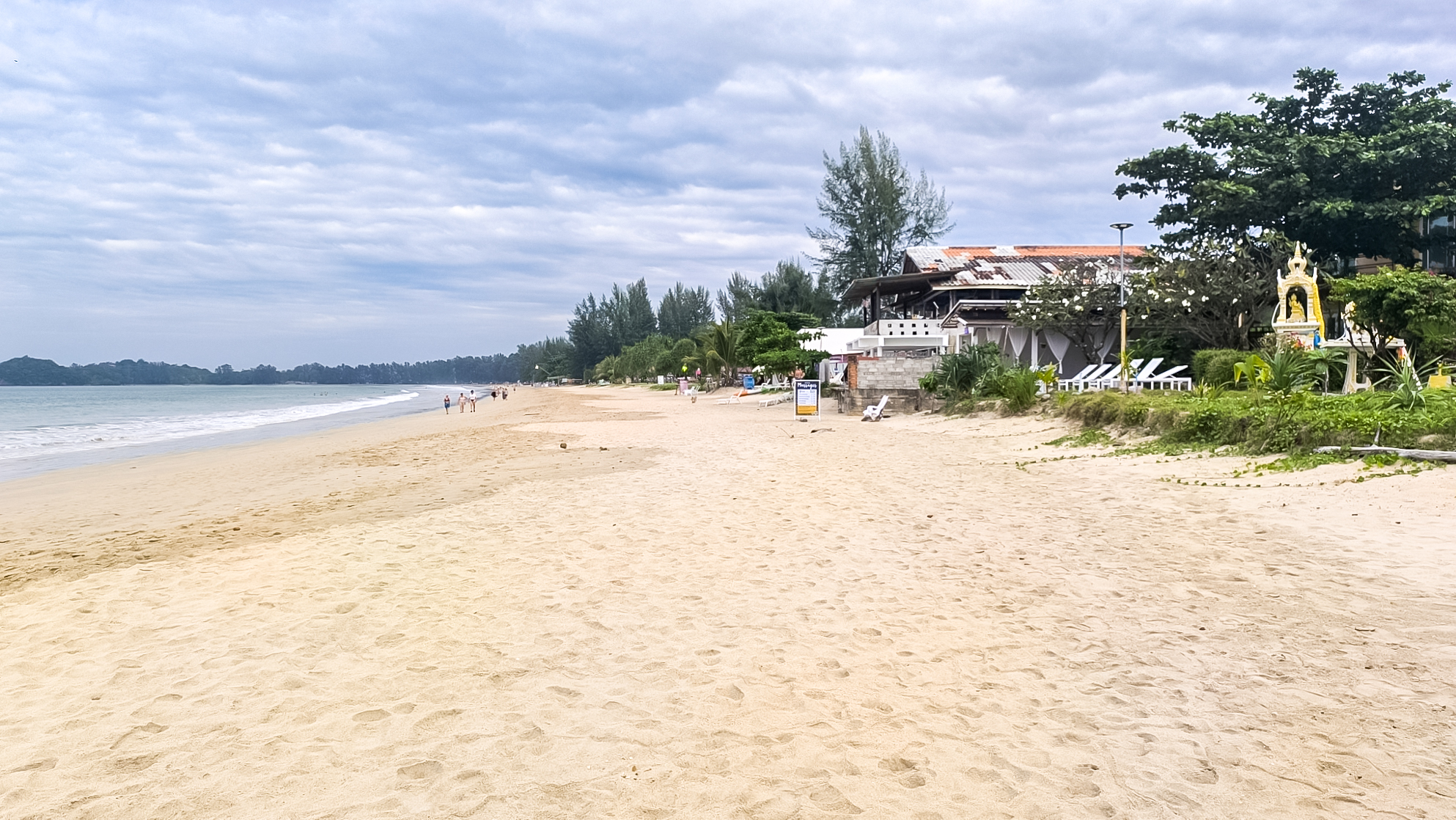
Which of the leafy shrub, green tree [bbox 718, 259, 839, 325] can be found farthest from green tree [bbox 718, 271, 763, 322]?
the leafy shrub

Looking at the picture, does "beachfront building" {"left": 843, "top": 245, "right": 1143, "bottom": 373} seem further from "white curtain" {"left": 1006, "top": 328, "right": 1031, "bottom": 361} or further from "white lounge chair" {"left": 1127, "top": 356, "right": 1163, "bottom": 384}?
"white lounge chair" {"left": 1127, "top": 356, "right": 1163, "bottom": 384}

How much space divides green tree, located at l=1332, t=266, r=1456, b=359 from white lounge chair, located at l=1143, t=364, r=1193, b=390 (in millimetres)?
3493

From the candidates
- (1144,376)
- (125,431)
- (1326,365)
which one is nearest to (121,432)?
(125,431)

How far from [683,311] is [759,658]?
9757 centimetres

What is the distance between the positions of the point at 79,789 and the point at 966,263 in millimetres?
37815

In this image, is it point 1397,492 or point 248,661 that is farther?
point 1397,492

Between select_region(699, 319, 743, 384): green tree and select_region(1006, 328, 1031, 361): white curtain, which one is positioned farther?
select_region(699, 319, 743, 384): green tree

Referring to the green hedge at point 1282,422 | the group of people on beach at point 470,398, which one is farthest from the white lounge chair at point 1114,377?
the group of people on beach at point 470,398

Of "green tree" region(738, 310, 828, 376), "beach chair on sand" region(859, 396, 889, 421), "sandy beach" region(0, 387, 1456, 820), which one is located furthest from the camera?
"green tree" region(738, 310, 828, 376)

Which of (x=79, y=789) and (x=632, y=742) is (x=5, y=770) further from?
(x=632, y=742)

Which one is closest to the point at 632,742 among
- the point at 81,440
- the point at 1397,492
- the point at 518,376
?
the point at 1397,492

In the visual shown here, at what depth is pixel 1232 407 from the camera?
10.4 metres

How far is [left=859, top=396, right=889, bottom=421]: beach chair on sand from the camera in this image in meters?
20.3

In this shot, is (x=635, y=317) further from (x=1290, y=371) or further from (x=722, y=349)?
(x=1290, y=371)
